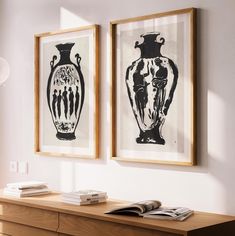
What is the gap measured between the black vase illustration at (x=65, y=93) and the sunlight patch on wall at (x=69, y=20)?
16cm

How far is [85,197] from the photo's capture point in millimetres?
3766

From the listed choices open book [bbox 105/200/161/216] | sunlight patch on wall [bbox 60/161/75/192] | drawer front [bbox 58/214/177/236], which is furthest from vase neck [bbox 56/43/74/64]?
open book [bbox 105/200/161/216]

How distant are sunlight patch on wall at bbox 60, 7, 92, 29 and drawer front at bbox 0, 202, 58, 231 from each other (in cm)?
143

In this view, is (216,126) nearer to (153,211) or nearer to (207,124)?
(207,124)

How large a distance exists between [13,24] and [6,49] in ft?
0.77

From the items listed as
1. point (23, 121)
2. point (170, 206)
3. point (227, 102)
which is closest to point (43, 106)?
point (23, 121)

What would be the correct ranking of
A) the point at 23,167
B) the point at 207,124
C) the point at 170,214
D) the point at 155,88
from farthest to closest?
the point at 23,167
the point at 155,88
the point at 207,124
the point at 170,214

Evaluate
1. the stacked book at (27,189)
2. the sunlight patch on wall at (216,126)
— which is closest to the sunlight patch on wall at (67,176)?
the stacked book at (27,189)

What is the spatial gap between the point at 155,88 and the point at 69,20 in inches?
41.2

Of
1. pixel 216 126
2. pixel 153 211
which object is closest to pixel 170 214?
pixel 153 211

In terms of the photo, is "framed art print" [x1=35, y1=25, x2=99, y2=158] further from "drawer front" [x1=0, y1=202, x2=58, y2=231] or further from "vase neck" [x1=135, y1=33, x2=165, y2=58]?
"drawer front" [x1=0, y1=202, x2=58, y2=231]

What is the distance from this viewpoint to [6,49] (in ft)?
16.3

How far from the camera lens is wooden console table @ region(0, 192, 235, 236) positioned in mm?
3125

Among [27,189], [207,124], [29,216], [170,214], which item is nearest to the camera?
[170,214]
